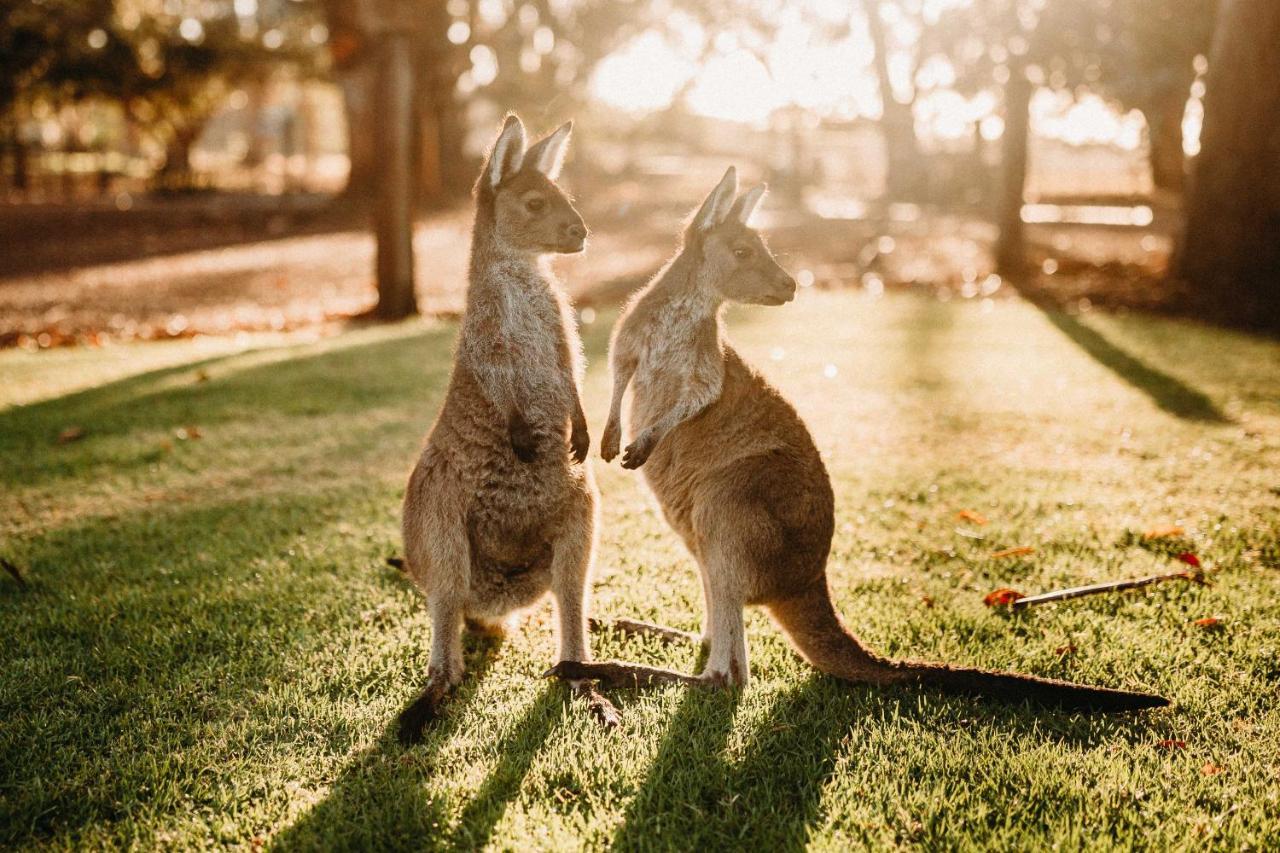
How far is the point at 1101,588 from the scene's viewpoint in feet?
11.9

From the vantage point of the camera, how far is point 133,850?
2.30m

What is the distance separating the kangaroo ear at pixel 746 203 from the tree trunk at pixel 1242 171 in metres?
8.03

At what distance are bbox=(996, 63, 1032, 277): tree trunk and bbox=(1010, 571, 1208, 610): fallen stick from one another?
9.80 m

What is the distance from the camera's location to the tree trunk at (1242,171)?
9.27 meters

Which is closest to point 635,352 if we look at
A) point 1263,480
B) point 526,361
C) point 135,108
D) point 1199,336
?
point 526,361

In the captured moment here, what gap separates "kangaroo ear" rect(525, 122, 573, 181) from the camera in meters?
3.15

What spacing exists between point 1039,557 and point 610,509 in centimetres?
190

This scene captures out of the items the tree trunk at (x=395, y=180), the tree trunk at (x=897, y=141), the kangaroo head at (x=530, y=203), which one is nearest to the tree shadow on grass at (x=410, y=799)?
the kangaroo head at (x=530, y=203)

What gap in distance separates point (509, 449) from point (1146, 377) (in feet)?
19.4

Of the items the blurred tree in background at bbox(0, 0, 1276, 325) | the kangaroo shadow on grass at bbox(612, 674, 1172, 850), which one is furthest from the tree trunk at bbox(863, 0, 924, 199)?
the kangaroo shadow on grass at bbox(612, 674, 1172, 850)

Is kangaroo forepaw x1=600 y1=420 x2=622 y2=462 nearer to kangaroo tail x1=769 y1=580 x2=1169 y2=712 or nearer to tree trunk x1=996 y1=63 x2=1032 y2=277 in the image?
kangaroo tail x1=769 y1=580 x2=1169 y2=712

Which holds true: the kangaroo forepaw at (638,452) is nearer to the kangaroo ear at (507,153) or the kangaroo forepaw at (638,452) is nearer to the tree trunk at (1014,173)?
the kangaroo ear at (507,153)

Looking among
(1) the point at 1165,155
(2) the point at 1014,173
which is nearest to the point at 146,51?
(2) the point at 1014,173

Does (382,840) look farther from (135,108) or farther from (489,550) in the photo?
(135,108)
